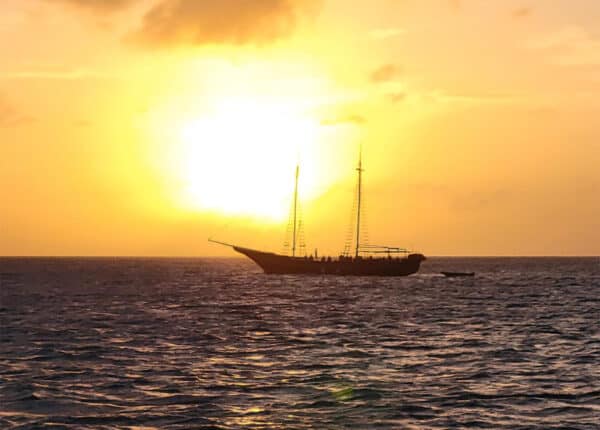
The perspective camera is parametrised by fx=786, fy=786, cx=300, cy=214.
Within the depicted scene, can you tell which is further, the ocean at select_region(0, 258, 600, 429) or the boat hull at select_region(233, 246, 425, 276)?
the boat hull at select_region(233, 246, 425, 276)

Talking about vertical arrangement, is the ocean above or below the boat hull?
below

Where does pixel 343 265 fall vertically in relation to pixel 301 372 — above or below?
above

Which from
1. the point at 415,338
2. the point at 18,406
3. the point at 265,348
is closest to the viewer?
the point at 18,406

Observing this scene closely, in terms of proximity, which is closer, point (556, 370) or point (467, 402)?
point (467, 402)

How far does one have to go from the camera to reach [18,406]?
26.3 metres

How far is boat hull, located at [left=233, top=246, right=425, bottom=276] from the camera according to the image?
15938 cm

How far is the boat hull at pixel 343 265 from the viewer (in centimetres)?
15938

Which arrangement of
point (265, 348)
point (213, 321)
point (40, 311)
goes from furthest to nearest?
1. point (40, 311)
2. point (213, 321)
3. point (265, 348)

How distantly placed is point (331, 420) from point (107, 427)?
6727 mm

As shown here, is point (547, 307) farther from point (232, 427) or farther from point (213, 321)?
point (232, 427)

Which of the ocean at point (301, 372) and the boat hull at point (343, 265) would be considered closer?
the ocean at point (301, 372)

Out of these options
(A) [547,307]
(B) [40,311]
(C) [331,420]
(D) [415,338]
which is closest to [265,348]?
(D) [415,338]

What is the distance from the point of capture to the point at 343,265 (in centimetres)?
16175

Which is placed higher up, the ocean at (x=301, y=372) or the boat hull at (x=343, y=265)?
the boat hull at (x=343, y=265)
